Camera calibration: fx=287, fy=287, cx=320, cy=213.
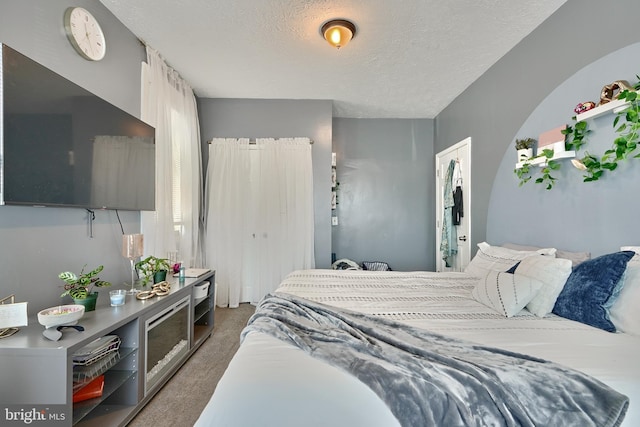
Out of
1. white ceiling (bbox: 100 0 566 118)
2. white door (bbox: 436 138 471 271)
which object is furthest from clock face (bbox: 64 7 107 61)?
white door (bbox: 436 138 471 271)

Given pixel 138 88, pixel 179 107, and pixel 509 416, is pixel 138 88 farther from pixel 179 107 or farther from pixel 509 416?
pixel 509 416

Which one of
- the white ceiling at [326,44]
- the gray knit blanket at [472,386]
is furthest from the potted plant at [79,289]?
the white ceiling at [326,44]

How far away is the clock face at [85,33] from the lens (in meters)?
1.73

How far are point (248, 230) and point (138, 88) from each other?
1860 millimetres

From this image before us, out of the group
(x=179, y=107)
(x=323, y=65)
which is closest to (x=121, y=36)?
(x=179, y=107)

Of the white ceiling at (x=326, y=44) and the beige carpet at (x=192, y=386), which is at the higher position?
the white ceiling at (x=326, y=44)

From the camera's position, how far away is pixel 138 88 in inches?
94.4

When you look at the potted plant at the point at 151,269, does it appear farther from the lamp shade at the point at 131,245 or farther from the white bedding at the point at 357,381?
the white bedding at the point at 357,381

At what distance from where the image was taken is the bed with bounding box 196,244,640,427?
2.60 feet

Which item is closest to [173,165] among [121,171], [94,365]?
[121,171]

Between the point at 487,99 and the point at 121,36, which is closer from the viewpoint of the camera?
the point at 121,36

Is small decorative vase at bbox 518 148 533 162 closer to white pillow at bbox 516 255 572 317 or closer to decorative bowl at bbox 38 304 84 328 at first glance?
white pillow at bbox 516 255 572 317

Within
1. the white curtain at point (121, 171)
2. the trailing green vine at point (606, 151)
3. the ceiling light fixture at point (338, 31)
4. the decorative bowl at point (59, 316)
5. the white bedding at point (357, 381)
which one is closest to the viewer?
the white bedding at point (357, 381)

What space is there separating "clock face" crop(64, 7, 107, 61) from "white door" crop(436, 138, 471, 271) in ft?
11.3
